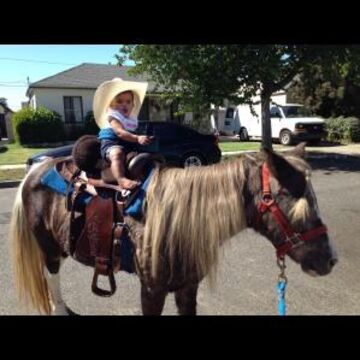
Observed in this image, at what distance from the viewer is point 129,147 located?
2.99 meters

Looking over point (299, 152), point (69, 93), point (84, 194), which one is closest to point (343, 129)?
point (69, 93)

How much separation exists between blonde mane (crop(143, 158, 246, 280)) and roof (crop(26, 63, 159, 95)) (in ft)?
76.4

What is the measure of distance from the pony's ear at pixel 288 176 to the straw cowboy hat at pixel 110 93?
4.23 feet

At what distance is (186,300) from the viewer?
2816mm

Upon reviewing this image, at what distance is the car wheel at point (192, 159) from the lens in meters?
12.4

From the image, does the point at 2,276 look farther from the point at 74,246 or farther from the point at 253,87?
the point at 253,87

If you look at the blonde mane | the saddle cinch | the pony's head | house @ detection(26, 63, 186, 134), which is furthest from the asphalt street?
house @ detection(26, 63, 186, 134)

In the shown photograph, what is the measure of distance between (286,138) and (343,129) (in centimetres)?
355

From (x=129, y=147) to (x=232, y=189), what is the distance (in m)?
0.93

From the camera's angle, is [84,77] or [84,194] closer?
[84,194]

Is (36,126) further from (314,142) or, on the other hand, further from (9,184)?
(314,142)

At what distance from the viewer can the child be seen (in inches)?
110

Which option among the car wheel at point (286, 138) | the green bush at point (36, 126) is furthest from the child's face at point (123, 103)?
the green bush at point (36, 126)

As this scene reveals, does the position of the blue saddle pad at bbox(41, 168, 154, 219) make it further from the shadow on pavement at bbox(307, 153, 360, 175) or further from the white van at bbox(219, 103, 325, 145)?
the white van at bbox(219, 103, 325, 145)
